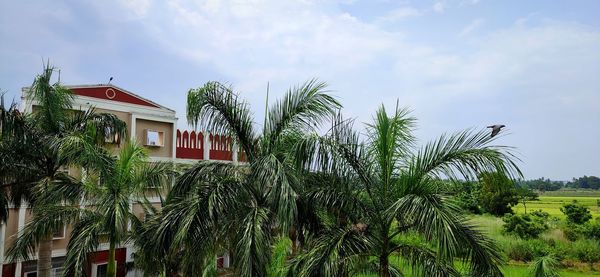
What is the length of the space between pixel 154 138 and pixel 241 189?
11.0 metres

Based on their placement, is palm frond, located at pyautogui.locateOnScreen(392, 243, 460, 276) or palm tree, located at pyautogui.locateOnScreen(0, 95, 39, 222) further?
palm tree, located at pyautogui.locateOnScreen(0, 95, 39, 222)

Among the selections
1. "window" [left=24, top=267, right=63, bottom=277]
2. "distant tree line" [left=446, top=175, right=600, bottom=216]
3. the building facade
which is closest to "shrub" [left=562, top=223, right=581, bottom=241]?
"distant tree line" [left=446, top=175, right=600, bottom=216]

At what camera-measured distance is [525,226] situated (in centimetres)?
2097

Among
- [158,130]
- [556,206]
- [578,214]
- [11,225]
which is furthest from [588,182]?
[11,225]

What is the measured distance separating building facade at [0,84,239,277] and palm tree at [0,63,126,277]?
3.06 m

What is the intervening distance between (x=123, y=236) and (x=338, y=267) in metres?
4.94

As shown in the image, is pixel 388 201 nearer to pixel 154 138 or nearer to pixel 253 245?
pixel 253 245

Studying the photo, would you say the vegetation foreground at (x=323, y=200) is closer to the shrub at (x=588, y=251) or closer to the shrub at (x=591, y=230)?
the shrub at (x=588, y=251)

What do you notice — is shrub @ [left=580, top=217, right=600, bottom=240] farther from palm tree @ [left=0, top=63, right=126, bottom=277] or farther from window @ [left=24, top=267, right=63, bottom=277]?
window @ [left=24, top=267, right=63, bottom=277]

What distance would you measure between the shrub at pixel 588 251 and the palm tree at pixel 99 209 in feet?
59.2

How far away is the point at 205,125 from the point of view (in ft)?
21.0

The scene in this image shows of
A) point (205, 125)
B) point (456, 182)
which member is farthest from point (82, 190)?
point (456, 182)

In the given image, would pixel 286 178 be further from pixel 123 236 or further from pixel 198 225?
pixel 123 236

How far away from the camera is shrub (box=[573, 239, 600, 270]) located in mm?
18664
